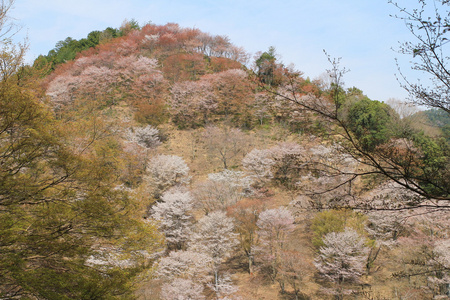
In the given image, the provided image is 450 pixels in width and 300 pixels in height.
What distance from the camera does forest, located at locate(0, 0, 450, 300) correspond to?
388 centimetres

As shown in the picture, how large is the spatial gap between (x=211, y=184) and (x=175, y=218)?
4.22m

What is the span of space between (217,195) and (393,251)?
13.3 meters

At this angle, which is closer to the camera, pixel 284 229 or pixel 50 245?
pixel 50 245

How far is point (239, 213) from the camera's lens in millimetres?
18875

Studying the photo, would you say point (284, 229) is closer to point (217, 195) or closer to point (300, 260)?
point (300, 260)

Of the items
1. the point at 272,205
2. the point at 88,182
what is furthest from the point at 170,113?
the point at 88,182

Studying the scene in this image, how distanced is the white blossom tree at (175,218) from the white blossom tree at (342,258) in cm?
934

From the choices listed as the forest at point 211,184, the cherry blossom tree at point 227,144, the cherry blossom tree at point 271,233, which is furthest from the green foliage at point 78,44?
the cherry blossom tree at point 271,233

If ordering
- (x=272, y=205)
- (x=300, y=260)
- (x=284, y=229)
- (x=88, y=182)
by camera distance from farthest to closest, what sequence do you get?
1. (x=272, y=205)
2. (x=284, y=229)
3. (x=300, y=260)
4. (x=88, y=182)

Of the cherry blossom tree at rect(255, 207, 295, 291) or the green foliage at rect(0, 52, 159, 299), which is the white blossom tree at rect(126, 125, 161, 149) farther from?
the green foliage at rect(0, 52, 159, 299)

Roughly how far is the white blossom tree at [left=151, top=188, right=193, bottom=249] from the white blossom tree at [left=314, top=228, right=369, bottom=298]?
9342 millimetres

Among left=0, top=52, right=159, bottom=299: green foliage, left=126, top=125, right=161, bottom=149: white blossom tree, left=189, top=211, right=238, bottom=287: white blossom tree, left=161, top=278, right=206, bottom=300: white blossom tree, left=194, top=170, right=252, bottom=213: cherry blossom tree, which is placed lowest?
left=161, top=278, right=206, bottom=300: white blossom tree

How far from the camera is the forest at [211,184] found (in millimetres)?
3879

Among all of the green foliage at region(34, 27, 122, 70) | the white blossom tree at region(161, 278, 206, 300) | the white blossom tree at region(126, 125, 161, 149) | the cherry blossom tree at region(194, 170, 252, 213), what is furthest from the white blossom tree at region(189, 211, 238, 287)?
the green foliage at region(34, 27, 122, 70)
